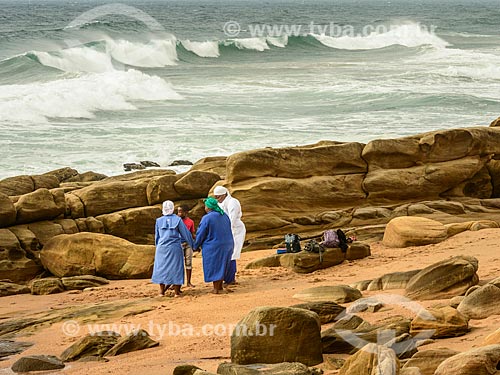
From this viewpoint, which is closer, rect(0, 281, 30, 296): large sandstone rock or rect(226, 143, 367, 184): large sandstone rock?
rect(0, 281, 30, 296): large sandstone rock

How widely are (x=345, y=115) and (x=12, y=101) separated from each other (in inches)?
421

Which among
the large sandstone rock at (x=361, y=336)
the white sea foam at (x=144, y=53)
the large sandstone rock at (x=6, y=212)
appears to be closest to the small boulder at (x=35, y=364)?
the large sandstone rock at (x=361, y=336)

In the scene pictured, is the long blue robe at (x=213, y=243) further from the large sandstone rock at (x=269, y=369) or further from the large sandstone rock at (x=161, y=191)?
the large sandstone rock at (x=269, y=369)

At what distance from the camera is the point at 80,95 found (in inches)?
1321

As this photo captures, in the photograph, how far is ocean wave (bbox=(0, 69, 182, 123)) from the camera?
30.9 meters

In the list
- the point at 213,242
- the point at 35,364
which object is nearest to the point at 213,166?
the point at 213,242

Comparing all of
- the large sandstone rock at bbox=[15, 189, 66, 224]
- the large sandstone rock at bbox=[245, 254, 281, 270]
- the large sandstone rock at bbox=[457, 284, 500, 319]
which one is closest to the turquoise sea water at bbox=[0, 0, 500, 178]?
the large sandstone rock at bbox=[15, 189, 66, 224]

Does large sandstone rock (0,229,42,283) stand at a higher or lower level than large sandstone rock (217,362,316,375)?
lower

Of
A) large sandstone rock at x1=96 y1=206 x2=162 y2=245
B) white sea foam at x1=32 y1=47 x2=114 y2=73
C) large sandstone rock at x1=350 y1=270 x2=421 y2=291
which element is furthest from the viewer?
white sea foam at x1=32 y1=47 x2=114 y2=73

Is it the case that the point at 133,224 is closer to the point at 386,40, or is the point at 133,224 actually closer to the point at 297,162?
the point at 297,162

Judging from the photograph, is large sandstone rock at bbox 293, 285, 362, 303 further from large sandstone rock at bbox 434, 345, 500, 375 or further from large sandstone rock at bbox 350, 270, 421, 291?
large sandstone rock at bbox 434, 345, 500, 375

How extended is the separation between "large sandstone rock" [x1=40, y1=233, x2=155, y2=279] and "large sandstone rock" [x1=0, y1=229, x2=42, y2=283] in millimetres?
200

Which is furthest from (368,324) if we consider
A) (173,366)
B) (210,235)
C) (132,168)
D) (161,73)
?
(161,73)

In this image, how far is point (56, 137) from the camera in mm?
26453
